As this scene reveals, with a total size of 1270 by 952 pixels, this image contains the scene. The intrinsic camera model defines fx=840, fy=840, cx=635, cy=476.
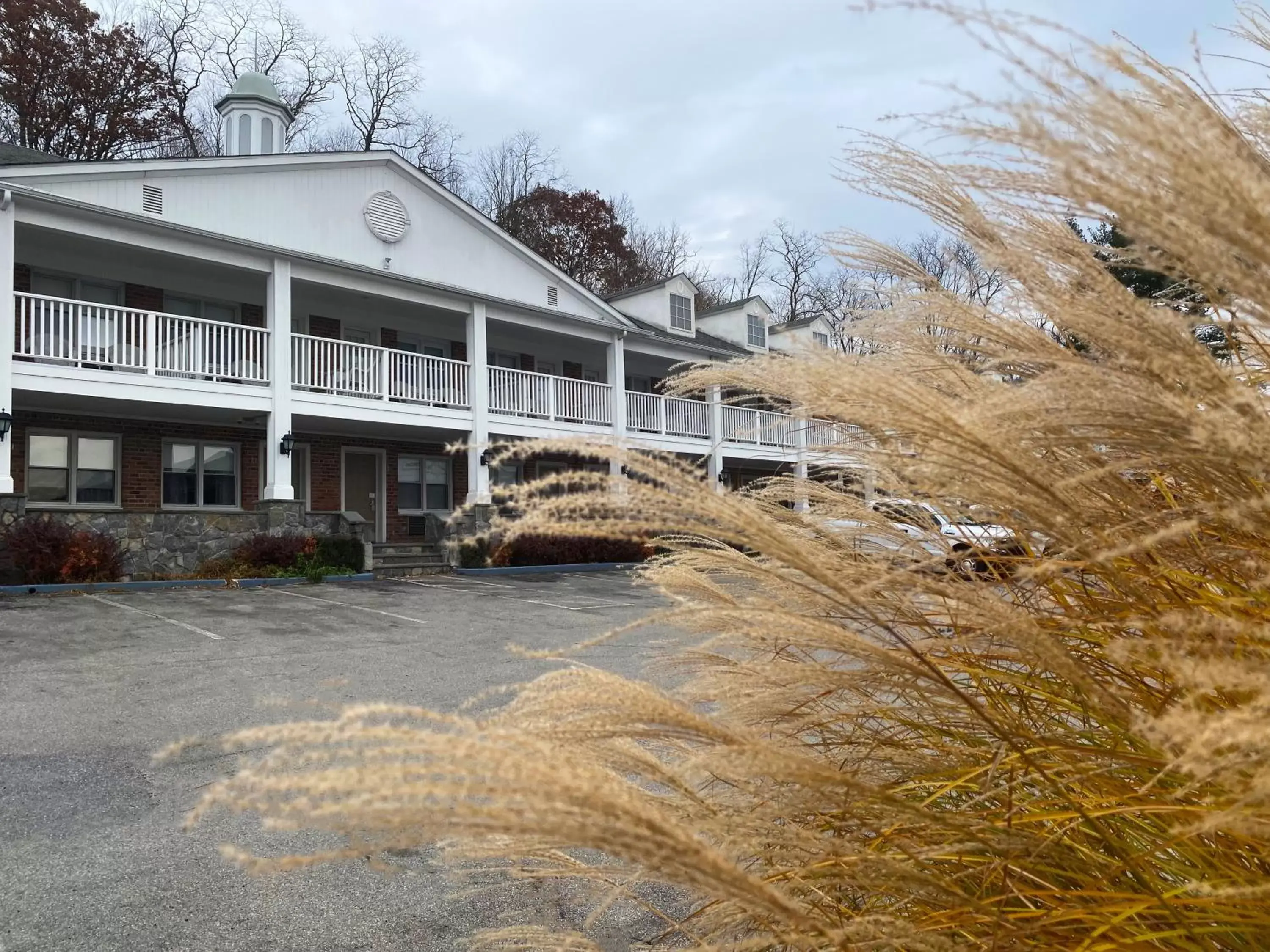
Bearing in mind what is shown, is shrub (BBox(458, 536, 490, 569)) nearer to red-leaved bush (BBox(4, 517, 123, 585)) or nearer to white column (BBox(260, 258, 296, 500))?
white column (BBox(260, 258, 296, 500))

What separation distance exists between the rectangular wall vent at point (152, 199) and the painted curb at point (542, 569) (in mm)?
8189

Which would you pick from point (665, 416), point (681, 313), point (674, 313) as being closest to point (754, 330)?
point (681, 313)

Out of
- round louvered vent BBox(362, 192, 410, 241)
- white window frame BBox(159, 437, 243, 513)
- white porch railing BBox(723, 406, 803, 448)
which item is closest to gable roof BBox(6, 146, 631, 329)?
round louvered vent BBox(362, 192, 410, 241)

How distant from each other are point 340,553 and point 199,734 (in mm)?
10599

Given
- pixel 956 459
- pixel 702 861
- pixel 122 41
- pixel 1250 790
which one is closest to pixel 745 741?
pixel 702 861

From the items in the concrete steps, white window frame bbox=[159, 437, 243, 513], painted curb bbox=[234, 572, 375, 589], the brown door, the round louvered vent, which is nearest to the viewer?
painted curb bbox=[234, 572, 375, 589]

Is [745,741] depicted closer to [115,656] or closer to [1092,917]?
[1092,917]

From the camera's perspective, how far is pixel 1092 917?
3.63 feet

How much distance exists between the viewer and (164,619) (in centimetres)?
966

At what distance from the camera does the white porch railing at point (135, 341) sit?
1262 cm

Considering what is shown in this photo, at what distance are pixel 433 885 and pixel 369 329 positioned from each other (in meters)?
16.9

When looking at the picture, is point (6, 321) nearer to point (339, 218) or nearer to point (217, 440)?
point (217, 440)

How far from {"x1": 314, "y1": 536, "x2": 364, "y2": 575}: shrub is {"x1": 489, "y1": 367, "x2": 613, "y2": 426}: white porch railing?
406 cm

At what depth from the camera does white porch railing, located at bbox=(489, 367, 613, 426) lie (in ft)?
58.3
